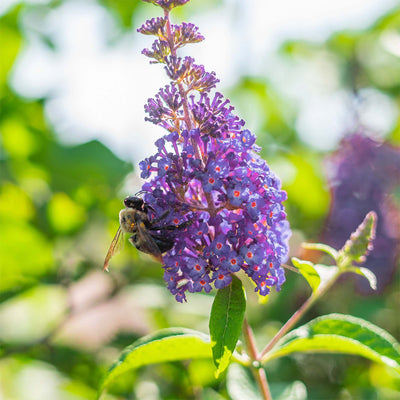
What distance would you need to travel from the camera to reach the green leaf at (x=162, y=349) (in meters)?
2.16

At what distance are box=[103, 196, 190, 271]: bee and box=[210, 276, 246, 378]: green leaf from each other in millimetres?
315

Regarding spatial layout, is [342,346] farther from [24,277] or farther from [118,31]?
[118,31]

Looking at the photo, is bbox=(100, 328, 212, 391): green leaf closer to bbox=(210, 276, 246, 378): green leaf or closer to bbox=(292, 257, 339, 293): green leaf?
bbox=(210, 276, 246, 378): green leaf

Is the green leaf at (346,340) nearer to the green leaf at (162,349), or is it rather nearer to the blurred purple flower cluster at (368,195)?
the green leaf at (162,349)

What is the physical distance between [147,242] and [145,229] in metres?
0.10

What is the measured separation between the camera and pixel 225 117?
7.03 feet

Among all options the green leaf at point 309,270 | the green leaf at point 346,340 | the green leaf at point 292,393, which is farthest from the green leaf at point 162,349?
the green leaf at point 292,393

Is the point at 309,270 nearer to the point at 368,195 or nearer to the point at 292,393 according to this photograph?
the point at 292,393

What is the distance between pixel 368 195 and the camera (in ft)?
14.6

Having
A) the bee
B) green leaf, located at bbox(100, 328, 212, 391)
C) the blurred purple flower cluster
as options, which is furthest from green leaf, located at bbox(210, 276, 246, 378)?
the blurred purple flower cluster

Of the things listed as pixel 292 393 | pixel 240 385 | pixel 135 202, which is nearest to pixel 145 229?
pixel 135 202

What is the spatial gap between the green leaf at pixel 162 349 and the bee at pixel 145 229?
0.35 meters

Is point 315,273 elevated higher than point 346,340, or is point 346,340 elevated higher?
point 315,273

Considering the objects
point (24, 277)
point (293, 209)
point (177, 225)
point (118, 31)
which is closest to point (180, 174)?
point (177, 225)
